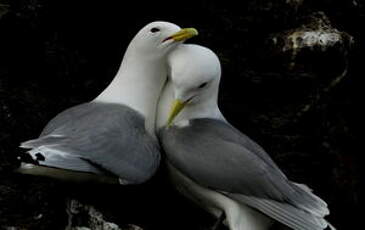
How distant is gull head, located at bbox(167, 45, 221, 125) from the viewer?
464cm

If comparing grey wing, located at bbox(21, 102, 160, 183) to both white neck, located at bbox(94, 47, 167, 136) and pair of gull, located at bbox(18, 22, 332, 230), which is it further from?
white neck, located at bbox(94, 47, 167, 136)

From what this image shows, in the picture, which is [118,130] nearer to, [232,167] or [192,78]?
[192,78]

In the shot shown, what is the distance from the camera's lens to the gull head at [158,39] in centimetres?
487

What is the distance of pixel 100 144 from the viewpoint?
4.35 meters

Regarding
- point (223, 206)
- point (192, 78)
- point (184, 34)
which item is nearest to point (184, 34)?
point (184, 34)

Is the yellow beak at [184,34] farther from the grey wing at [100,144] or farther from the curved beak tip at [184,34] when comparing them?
the grey wing at [100,144]

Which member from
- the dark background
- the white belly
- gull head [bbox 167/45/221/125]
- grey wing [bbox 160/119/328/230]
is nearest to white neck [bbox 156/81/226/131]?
gull head [bbox 167/45/221/125]

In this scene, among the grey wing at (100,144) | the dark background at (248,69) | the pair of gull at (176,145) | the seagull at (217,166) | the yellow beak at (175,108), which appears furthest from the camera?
the dark background at (248,69)

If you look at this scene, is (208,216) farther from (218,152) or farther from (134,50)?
(134,50)

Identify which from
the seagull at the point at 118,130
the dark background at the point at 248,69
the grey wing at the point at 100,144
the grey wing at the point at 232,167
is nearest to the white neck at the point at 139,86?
the seagull at the point at 118,130

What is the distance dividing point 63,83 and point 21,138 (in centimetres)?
57

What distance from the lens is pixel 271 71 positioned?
533cm

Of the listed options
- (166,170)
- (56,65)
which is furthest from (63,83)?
(166,170)

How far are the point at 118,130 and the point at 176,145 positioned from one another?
1.03ft
